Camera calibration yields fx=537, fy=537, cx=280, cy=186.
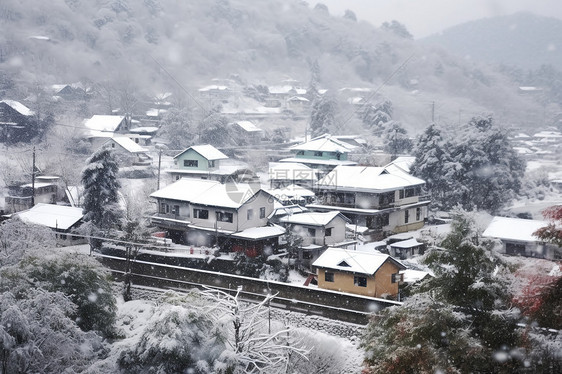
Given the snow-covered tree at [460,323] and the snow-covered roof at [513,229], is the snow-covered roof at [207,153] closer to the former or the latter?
the snow-covered roof at [513,229]

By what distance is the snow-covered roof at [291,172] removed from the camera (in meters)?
32.9

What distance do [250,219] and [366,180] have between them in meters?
7.21

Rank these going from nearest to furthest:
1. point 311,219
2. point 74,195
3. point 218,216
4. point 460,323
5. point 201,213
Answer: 1. point 460,323
2. point 311,219
3. point 218,216
4. point 201,213
5. point 74,195

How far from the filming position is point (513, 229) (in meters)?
24.2

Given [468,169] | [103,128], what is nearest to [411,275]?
[468,169]

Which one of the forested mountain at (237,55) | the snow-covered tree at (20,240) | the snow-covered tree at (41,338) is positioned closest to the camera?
the snow-covered tree at (41,338)

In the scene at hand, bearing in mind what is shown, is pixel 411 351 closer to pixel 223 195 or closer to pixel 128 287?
pixel 128 287

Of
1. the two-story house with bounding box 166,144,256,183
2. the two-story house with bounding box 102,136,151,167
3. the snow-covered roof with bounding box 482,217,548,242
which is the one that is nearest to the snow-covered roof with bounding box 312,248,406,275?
the snow-covered roof with bounding box 482,217,548,242

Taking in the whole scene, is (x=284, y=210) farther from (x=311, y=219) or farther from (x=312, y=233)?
(x=312, y=233)

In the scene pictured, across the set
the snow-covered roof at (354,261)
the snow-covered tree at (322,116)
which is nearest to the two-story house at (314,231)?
the snow-covered roof at (354,261)

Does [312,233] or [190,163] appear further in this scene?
[190,163]

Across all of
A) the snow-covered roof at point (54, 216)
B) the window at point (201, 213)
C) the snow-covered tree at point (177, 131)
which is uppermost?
the snow-covered tree at point (177, 131)

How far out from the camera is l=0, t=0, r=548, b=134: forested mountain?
61.7m

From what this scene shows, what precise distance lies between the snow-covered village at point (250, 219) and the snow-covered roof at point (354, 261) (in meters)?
0.07
